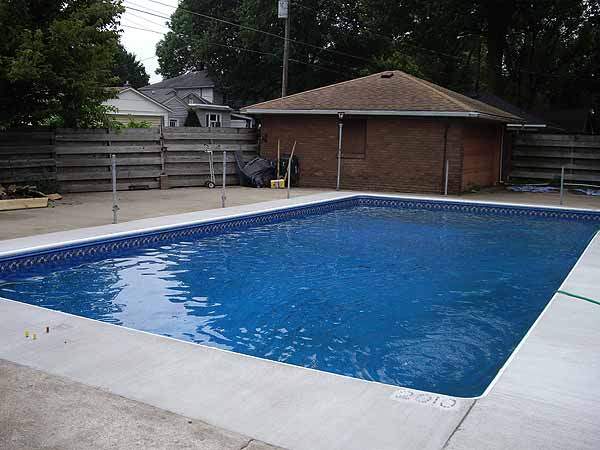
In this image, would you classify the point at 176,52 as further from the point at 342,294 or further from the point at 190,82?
the point at 342,294

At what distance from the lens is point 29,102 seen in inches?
503

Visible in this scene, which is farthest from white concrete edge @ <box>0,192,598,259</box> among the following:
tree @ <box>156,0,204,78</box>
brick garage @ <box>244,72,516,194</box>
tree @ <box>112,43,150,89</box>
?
tree @ <box>112,43,150,89</box>

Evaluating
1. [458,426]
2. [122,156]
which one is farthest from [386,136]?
[458,426]

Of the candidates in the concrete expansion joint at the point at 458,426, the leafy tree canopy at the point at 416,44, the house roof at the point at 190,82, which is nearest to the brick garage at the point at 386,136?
the leafy tree canopy at the point at 416,44

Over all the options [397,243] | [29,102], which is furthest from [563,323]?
[29,102]

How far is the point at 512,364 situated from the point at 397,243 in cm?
589

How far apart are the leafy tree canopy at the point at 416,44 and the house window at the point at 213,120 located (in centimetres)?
279

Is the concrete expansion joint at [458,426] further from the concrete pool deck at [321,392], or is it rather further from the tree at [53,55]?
the tree at [53,55]

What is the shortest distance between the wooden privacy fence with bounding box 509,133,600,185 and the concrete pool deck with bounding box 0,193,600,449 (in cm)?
1432

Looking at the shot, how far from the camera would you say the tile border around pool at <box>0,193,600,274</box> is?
25.7 ft

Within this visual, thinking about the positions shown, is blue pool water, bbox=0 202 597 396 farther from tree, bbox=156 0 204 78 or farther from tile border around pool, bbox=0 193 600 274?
tree, bbox=156 0 204 78

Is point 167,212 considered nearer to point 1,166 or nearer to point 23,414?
point 1,166

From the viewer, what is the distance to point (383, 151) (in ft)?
55.0

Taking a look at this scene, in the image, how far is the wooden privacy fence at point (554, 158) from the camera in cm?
1783
